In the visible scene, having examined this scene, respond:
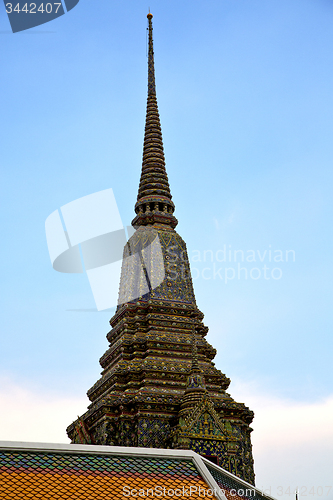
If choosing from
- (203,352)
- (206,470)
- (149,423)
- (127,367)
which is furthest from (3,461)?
(203,352)

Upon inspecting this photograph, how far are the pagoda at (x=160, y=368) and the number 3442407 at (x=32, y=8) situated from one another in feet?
34.5

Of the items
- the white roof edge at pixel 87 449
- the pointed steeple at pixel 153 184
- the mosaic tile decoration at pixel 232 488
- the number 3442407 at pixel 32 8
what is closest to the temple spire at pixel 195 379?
the mosaic tile decoration at pixel 232 488

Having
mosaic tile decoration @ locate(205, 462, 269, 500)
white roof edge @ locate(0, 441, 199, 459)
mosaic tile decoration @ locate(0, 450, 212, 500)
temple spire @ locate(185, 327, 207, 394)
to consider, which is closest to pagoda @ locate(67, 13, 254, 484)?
temple spire @ locate(185, 327, 207, 394)

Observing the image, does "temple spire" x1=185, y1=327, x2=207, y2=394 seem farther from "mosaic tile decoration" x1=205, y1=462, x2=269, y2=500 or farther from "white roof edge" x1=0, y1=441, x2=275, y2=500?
"white roof edge" x1=0, y1=441, x2=275, y2=500

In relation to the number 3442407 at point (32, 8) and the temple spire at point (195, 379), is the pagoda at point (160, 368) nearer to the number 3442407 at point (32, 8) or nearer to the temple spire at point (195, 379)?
the temple spire at point (195, 379)

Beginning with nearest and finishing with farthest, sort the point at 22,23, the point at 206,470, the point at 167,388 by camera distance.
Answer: the point at 206,470
the point at 22,23
the point at 167,388

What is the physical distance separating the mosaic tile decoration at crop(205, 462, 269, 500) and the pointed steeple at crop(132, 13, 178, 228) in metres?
16.2

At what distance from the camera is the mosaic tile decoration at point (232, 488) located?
41.7ft

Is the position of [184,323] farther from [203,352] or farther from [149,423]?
[149,423]

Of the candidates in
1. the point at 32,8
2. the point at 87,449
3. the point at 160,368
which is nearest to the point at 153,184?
the point at 160,368

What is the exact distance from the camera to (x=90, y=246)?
26.6 m

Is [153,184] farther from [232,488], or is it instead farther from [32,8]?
[232,488]

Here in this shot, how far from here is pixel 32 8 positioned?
20328 millimetres

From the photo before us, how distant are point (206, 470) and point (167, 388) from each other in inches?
375
